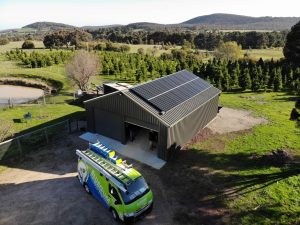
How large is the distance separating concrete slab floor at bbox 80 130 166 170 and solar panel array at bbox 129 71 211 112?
12.0 ft

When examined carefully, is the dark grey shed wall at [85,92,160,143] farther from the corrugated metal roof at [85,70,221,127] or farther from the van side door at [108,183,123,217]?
the van side door at [108,183,123,217]

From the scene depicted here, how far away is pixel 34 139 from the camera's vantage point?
2142 cm

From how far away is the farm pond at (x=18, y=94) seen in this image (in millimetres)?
38375

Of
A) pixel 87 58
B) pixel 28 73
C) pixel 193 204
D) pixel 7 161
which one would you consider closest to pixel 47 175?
pixel 7 161

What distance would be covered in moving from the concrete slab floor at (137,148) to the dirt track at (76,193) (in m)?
0.67

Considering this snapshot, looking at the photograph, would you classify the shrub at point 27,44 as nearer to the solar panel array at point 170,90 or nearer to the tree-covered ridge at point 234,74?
the tree-covered ridge at point 234,74

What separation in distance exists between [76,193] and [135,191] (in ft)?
15.1

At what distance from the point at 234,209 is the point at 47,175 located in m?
12.2

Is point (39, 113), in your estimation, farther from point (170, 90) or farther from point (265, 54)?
point (265, 54)

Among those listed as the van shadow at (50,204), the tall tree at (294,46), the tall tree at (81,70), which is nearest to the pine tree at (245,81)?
the tall tree at (294,46)

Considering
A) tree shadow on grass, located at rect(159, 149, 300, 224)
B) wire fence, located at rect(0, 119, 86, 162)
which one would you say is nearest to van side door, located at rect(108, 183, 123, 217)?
tree shadow on grass, located at rect(159, 149, 300, 224)

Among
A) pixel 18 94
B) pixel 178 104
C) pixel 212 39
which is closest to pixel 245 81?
pixel 178 104

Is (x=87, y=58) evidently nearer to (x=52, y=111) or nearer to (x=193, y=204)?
(x=52, y=111)

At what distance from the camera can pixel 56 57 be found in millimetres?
60469
